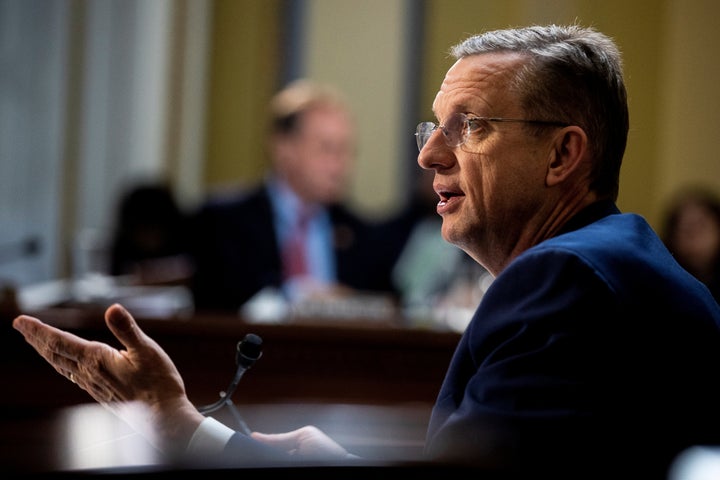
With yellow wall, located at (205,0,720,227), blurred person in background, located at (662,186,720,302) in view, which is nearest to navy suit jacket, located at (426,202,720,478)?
blurred person in background, located at (662,186,720,302)

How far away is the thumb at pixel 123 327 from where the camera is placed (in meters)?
1.22

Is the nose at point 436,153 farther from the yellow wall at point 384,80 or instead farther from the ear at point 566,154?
the yellow wall at point 384,80

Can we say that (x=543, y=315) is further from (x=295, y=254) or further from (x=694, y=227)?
(x=694, y=227)

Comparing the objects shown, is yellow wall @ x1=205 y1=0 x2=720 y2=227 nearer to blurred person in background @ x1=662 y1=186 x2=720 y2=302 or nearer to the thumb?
blurred person in background @ x1=662 y1=186 x2=720 y2=302

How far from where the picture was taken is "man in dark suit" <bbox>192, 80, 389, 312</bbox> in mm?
4199

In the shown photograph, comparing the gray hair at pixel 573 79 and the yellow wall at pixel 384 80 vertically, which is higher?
the gray hair at pixel 573 79

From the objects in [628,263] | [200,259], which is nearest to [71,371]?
[628,263]

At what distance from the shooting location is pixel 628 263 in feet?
4.10

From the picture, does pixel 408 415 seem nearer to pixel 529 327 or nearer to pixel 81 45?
pixel 529 327

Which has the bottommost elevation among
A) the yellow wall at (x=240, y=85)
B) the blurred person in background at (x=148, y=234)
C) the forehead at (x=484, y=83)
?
the blurred person in background at (x=148, y=234)

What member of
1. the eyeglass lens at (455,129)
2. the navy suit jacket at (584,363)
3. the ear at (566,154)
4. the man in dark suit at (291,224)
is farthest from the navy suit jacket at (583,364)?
the man in dark suit at (291,224)

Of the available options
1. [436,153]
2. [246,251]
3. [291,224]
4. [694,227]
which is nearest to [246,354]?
[436,153]

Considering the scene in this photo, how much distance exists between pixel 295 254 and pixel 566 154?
9.67ft

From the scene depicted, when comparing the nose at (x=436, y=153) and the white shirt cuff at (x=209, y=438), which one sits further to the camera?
the nose at (x=436, y=153)
